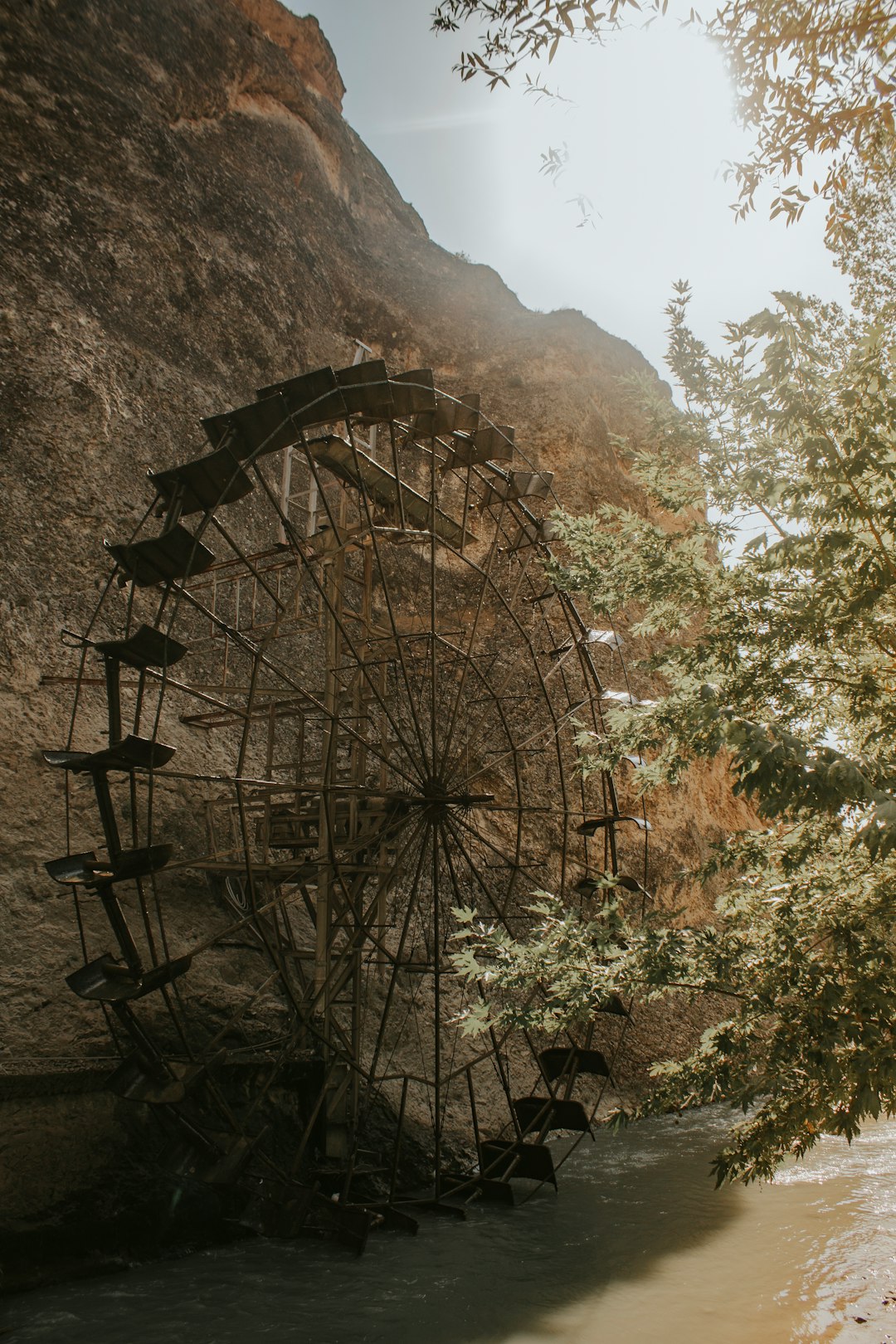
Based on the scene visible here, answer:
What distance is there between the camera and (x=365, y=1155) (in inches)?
308

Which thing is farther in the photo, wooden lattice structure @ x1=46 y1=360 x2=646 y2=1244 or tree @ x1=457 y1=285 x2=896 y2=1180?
wooden lattice structure @ x1=46 y1=360 x2=646 y2=1244

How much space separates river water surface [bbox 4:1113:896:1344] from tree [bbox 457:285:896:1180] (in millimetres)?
1360

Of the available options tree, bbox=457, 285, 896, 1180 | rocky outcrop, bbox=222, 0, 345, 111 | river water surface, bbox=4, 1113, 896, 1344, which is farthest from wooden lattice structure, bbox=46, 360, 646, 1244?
rocky outcrop, bbox=222, 0, 345, 111

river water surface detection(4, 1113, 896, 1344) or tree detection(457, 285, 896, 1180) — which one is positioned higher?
tree detection(457, 285, 896, 1180)

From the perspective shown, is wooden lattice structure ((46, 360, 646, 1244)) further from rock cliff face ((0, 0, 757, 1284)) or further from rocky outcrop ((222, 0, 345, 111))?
rocky outcrop ((222, 0, 345, 111))

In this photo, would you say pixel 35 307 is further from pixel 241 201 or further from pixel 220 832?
pixel 220 832

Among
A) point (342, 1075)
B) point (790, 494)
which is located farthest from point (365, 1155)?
point (790, 494)

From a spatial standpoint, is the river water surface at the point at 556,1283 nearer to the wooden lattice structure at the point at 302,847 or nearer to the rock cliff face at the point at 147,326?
the wooden lattice structure at the point at 302,847

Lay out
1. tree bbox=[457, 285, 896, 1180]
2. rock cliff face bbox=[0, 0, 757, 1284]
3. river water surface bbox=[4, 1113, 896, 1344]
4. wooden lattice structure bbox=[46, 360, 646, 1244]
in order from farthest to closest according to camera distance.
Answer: rock cliff face bbox=[0, 0, 757, 1284], wooden lattice structure bbox=[46, 360, 646, 1244], river water surface bbox=[4, 1113, 896, 1344], tree bbox=[457, 285, 896, 1180]

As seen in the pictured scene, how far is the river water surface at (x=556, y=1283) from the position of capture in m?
5.18

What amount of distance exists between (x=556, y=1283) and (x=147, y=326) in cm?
1049

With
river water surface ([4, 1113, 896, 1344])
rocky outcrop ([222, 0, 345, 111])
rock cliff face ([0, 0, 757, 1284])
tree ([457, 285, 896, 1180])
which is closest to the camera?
tree ([457, 285, 896, 1180])

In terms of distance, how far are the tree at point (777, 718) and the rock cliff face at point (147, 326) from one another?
12.1ft

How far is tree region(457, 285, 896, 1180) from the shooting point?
4250 millimetres
